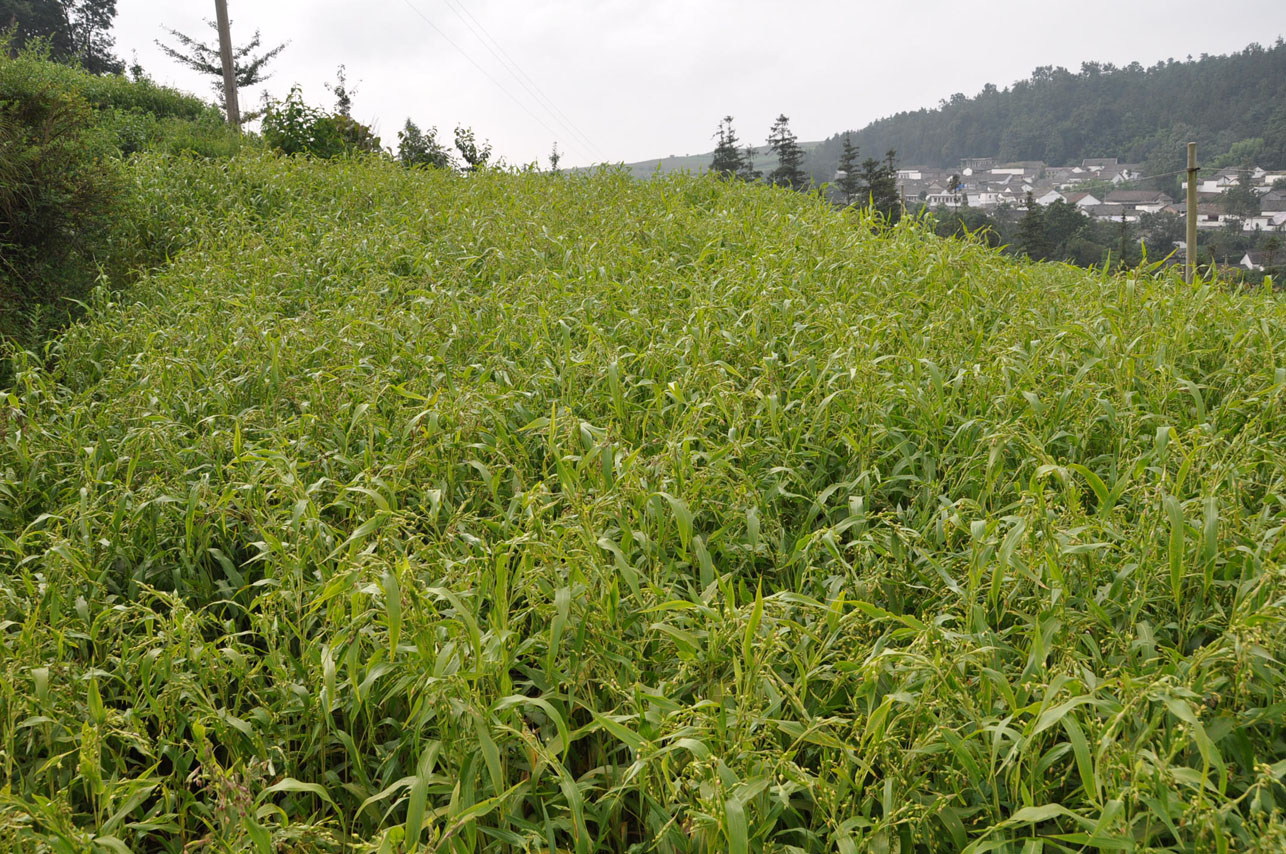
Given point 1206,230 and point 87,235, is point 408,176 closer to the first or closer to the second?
point 87,235

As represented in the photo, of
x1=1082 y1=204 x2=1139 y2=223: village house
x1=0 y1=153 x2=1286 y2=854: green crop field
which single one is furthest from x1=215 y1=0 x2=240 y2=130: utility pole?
x1=1082 y1=204 x2=1139 y2=223: village house

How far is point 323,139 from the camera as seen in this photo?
11914 mm

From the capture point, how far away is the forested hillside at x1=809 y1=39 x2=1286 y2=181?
1788 inches

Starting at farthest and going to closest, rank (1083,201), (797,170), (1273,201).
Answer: (1273,201), (1083,201), (797,170)

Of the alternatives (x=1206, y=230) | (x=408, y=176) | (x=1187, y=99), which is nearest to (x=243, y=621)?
(x=408, y=176)

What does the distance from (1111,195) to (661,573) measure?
26.5 meters

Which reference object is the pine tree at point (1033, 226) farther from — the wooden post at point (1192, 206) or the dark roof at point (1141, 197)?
the dark roof at point (1141, 197)

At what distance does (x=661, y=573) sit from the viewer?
7.76 ft

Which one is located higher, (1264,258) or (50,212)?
(50,212)

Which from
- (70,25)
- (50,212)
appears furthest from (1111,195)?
(70,25)

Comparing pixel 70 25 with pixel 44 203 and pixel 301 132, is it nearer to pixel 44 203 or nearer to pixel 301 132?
pixel 301 132

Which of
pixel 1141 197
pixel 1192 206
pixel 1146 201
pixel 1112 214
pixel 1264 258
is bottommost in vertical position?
pixel 1264 258

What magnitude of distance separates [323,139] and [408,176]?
161 inches

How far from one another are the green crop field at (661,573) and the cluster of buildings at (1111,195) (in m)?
3.45
